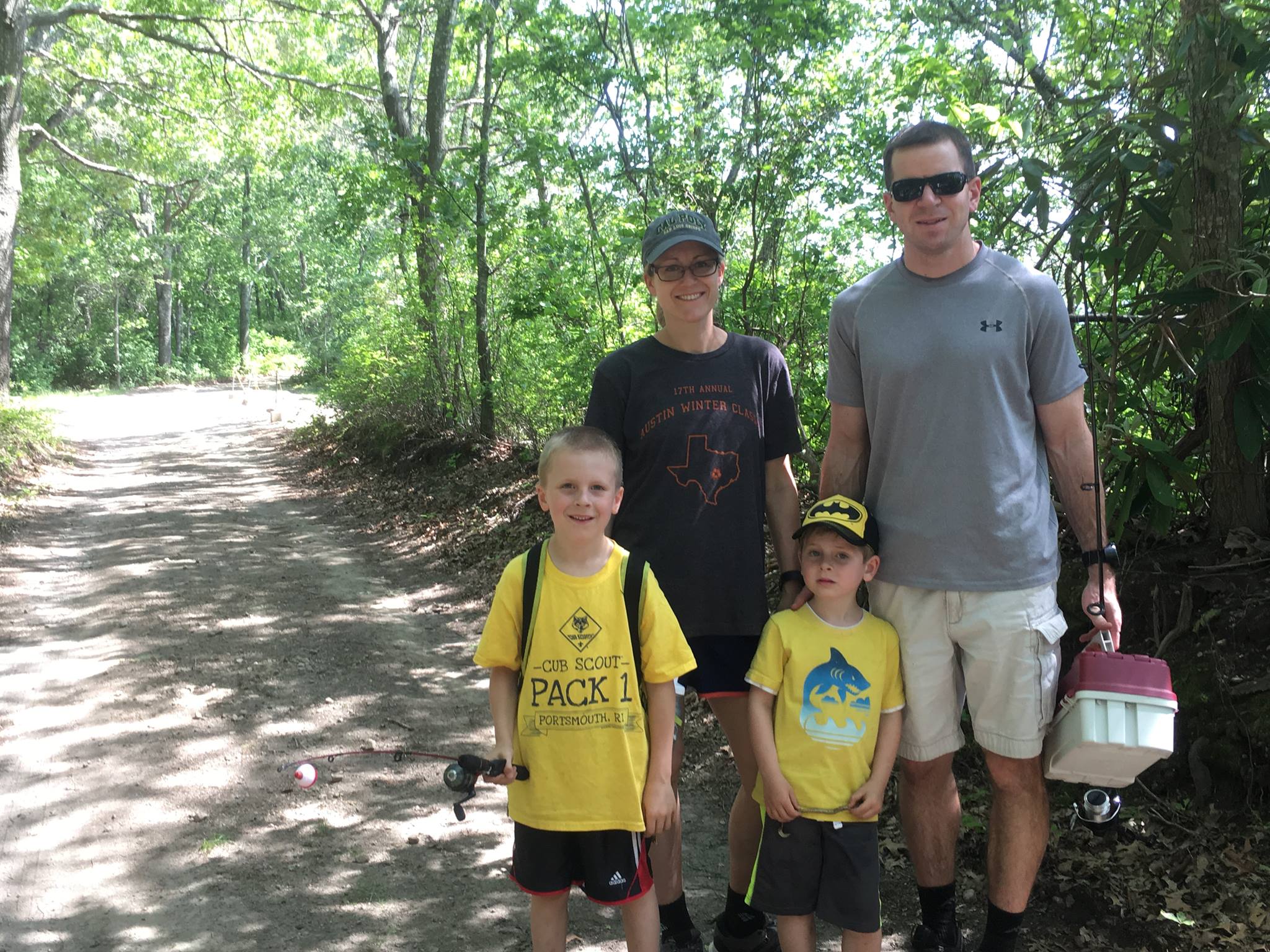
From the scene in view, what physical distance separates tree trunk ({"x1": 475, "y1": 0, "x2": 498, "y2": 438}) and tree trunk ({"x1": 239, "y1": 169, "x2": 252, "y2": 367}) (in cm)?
3400

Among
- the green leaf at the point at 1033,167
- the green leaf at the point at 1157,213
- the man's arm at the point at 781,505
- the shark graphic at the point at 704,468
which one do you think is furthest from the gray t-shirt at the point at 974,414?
the green leaf at the point at 1157,213

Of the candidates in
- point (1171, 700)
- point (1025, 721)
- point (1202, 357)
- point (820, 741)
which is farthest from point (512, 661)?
point (1202, 357)

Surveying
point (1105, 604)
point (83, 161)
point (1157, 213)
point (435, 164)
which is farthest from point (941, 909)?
point (83, 161)

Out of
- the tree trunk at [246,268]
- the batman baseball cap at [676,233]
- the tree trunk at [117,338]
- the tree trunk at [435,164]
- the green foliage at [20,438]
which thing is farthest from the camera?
the tree trunk at [246,268]

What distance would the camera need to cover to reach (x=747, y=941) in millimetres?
3096

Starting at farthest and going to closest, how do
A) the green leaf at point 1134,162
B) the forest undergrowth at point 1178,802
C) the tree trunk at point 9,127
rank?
the tree trunk at point 9,127
the green leaf at point 1134,162
the forest undergrowth at point 1178,802

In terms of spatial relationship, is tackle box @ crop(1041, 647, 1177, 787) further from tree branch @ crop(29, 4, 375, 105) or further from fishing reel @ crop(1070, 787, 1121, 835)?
tree branch @ crop(29, 4, 375, 105)

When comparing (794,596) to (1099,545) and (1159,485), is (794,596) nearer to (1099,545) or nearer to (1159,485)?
(1099,545)

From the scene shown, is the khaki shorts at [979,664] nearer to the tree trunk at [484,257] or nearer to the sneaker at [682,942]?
the sneaker at [682,942]

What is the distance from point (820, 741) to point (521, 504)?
7334 mm

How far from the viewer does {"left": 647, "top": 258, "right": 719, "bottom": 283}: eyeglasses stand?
292cm

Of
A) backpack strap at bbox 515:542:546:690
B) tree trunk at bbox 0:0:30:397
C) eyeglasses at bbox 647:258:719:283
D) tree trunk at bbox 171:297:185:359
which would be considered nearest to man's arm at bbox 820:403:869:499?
eyeglasses at bbox 647:258:719:283

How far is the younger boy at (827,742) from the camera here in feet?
8.80

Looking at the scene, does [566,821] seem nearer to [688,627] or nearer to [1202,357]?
[688,627]
